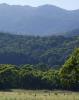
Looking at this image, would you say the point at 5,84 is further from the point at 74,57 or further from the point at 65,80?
the point at 74,57

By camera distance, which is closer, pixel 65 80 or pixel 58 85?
pixel 65 80

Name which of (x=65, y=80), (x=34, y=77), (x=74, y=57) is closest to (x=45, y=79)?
(x=34, y=77)

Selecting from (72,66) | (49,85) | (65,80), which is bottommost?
(49,85)

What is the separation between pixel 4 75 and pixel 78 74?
156ft

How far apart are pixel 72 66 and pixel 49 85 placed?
166ft

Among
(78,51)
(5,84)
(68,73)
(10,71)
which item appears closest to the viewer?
(78,51)

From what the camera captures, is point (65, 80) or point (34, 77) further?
point (34, 77)

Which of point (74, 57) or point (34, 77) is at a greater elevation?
point (74, 57)

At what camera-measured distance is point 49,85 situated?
310ft

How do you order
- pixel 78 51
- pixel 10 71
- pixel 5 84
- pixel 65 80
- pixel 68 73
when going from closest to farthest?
pixel 78 51, pixel 68 73, pixel 65 80, pixel 5 84, pixel 10 71

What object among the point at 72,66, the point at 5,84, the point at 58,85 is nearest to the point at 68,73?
the point at 72,66

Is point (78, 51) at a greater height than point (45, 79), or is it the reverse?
point (78, 51)

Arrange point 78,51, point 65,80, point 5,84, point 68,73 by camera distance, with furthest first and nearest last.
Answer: point 5,84 → point 65,80 → point 68,73 → point 78,51

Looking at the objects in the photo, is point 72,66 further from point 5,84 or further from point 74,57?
point 5,84
